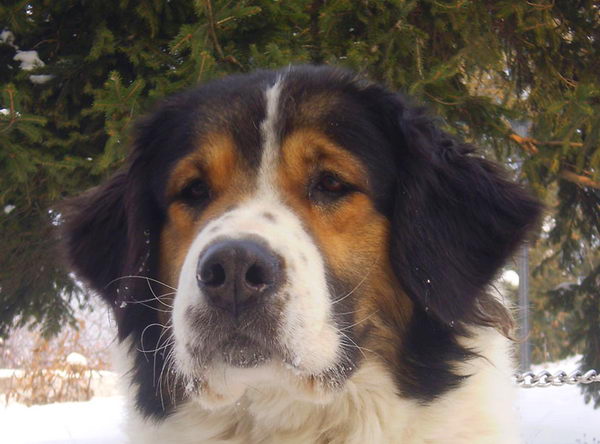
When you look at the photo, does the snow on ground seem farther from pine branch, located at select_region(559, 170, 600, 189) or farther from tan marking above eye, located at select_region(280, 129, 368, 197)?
tan marking above eye, located at select_region(280, 129, 368, 197)

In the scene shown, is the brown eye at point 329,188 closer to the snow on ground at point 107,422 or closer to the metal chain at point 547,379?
the metal chain at point 547,379

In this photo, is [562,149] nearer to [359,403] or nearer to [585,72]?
[585,72]

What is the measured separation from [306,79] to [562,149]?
123 inches

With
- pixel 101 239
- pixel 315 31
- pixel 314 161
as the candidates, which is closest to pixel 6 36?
pixel 315 31

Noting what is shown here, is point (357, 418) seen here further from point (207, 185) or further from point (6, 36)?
point (6, 36)

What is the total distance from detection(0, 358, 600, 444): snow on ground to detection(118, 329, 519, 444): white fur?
12.5ft

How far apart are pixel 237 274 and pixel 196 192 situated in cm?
76

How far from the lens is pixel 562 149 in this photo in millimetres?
5332

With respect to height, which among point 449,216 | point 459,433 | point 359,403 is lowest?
point 459,433

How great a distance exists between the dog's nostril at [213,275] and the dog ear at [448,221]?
0.83 meters

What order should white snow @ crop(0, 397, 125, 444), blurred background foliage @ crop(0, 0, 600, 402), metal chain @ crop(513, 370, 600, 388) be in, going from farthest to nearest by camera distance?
white snow @ crop(0, 397, 125, 444) < blurred background foliage @ crop(0, 0, 600, 402) < metal chain @ crop(513, 370, 600, 388)

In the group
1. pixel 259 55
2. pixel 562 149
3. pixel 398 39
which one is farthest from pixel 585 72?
pixel 259 55

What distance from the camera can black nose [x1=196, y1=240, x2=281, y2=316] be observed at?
6.76 feet

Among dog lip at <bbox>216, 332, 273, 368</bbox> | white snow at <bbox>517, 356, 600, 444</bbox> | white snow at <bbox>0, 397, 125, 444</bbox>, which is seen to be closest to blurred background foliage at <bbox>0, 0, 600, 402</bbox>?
white snow at <bbox>0, 397, 125, 444</bbox>
